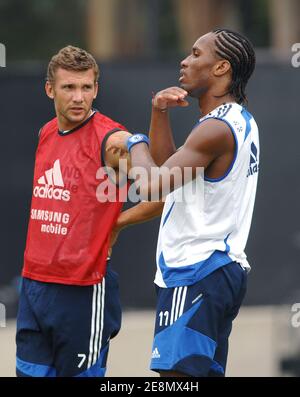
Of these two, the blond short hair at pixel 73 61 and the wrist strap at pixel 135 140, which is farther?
the blond short hair at pixel 73 61

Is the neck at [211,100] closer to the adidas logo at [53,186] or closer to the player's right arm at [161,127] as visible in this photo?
the player's right arm at [161,127]

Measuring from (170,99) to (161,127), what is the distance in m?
0.22

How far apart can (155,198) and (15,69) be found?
22.0 ft

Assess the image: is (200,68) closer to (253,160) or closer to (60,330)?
(253,160)

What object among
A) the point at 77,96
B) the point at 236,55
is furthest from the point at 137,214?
the point at 236,55

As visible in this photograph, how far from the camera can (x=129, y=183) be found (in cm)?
649

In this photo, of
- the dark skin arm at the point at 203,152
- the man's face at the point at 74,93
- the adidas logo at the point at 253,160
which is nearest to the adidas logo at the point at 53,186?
the man's face at the point at 74,93

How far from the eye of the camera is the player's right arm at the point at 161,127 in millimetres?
5925

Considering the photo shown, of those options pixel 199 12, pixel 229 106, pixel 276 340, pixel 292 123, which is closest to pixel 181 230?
pixel 229 106

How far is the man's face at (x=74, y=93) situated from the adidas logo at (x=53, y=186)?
0.26 m

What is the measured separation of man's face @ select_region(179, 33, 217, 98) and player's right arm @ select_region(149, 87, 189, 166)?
131mm

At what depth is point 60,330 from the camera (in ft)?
21.0
